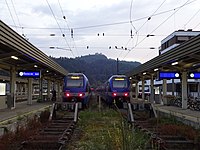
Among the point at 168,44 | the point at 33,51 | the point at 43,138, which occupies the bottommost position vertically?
the point at 43,138

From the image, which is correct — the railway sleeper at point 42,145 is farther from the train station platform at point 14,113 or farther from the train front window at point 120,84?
the train front window at point 120,84

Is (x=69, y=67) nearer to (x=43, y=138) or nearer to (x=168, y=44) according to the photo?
(x=168, y=44)

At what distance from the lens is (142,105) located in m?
20.7

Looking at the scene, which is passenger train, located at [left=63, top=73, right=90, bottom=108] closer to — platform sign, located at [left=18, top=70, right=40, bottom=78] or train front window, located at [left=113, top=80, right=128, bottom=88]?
platform sign, located at [left=18, top=70, right=40, bottom=78]

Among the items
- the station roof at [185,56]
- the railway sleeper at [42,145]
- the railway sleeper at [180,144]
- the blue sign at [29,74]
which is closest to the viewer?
the railway sleeper at [42,145]

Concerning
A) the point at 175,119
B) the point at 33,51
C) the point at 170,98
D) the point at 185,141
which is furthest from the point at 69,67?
the point at 185,141

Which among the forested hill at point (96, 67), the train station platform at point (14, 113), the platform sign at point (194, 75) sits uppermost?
the forested hill at point (96, 67)

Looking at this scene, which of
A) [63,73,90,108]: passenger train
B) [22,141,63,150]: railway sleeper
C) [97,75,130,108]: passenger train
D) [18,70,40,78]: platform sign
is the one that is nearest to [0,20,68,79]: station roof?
[18,70,40,78]: platform sign

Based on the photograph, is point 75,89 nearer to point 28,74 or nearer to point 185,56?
point 28,74

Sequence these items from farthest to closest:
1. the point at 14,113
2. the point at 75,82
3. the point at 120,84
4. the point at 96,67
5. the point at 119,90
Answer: the point at 96,67 < the point at 120,84 < the point at 119,90 < the point at 75,82 < the point at 14,113

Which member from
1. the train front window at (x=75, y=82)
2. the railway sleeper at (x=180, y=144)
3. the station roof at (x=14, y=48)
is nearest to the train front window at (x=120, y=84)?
the train front window at (x=75, y=82)

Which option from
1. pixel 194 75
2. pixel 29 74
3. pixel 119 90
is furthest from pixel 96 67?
pixel 194 75

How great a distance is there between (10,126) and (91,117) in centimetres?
893

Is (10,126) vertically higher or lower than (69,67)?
lower
